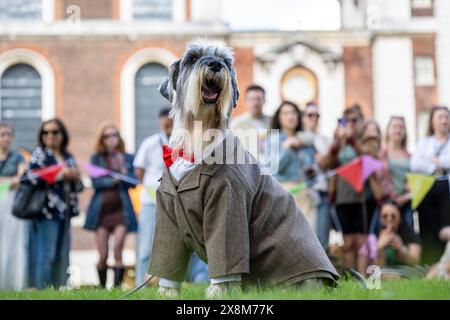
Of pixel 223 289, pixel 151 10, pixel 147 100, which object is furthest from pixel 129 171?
pixel 151 10

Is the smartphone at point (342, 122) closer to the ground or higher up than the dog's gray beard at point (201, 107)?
higher up

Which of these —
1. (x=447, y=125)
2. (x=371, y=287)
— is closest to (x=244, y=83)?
(x=447, y=125)

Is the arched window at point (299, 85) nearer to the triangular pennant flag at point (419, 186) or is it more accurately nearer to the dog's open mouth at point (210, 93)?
the triangular pennant flag at point (419, 186)

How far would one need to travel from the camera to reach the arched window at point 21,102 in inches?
931

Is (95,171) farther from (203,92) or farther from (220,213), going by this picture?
(220,213)

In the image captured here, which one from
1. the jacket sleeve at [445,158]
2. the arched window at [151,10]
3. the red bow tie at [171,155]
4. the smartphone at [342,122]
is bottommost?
the red bow tie at [171,155]

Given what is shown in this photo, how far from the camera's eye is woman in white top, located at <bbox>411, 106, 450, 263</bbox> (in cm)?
921

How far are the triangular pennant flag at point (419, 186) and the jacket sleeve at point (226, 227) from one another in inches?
204

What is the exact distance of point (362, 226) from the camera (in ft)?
30.5

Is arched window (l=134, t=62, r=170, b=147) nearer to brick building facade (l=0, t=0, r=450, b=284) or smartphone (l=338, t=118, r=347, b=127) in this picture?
brick building facade (l=0, t=0, r=450, b=284)

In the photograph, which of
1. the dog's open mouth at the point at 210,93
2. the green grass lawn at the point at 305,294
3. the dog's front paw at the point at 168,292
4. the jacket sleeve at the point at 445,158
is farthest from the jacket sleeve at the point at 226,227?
the jacket sleeve at the point at 445,158

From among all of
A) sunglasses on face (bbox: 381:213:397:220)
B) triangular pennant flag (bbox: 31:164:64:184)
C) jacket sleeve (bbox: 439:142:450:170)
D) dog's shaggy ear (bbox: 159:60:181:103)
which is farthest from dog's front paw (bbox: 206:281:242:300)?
jacket sleeve (bbox: 439:142:450:170)

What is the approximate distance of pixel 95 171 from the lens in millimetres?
9695
